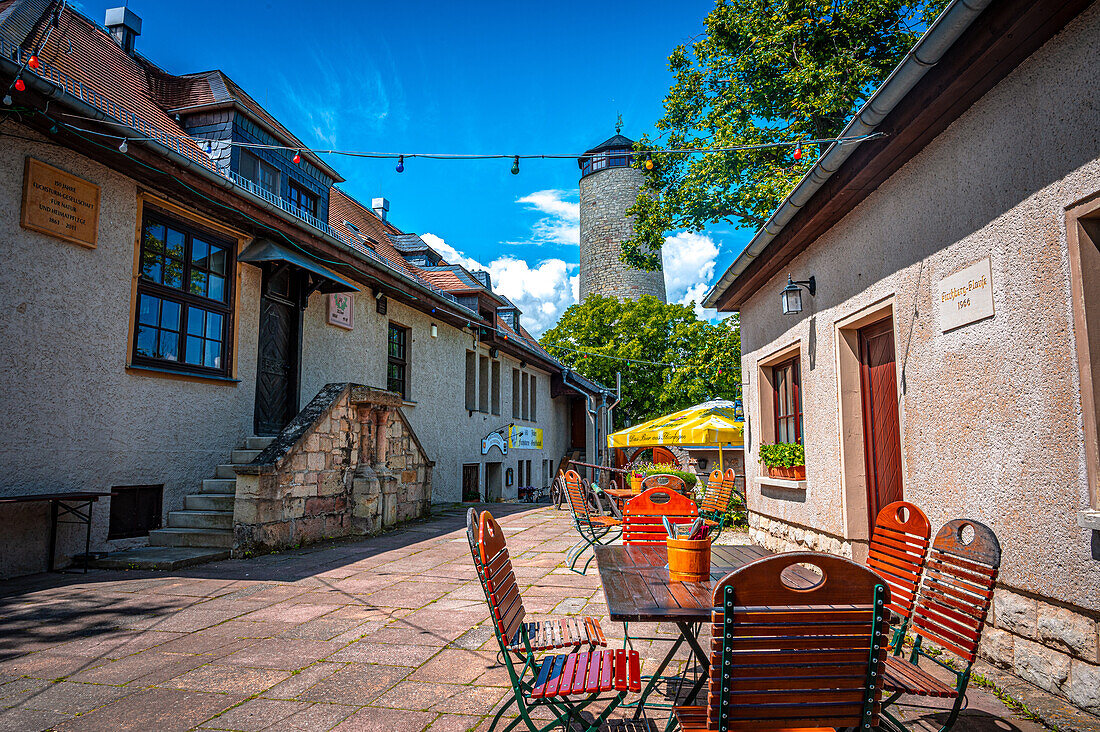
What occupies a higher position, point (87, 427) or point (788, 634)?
point (87, 427)

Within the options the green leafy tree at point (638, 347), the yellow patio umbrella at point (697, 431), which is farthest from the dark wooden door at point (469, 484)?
the green leafy tree at point (638, 347)

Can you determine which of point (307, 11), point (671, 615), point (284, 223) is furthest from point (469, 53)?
point (671, 615)

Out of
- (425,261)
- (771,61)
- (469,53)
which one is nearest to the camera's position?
(469,53)

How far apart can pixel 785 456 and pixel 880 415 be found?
1649mm

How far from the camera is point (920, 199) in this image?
4012mm

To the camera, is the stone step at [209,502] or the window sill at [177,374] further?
the stone step at [209,502]

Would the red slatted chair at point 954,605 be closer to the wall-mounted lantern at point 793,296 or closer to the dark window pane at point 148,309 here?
the wall-mounted lantern at point 793,296

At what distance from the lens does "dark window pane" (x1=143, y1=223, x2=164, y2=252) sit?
274 inches

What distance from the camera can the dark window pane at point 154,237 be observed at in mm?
6949

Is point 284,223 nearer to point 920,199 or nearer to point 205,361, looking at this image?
point 205,361

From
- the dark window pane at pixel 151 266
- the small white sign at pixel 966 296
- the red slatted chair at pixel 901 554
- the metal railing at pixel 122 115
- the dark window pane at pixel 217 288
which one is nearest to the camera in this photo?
the red slatted chair at pixel 901 554

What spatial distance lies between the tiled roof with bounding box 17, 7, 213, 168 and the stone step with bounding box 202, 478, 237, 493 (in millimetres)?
3719

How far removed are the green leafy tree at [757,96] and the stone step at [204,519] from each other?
7.57 metres

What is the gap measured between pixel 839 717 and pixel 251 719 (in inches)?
88.8
